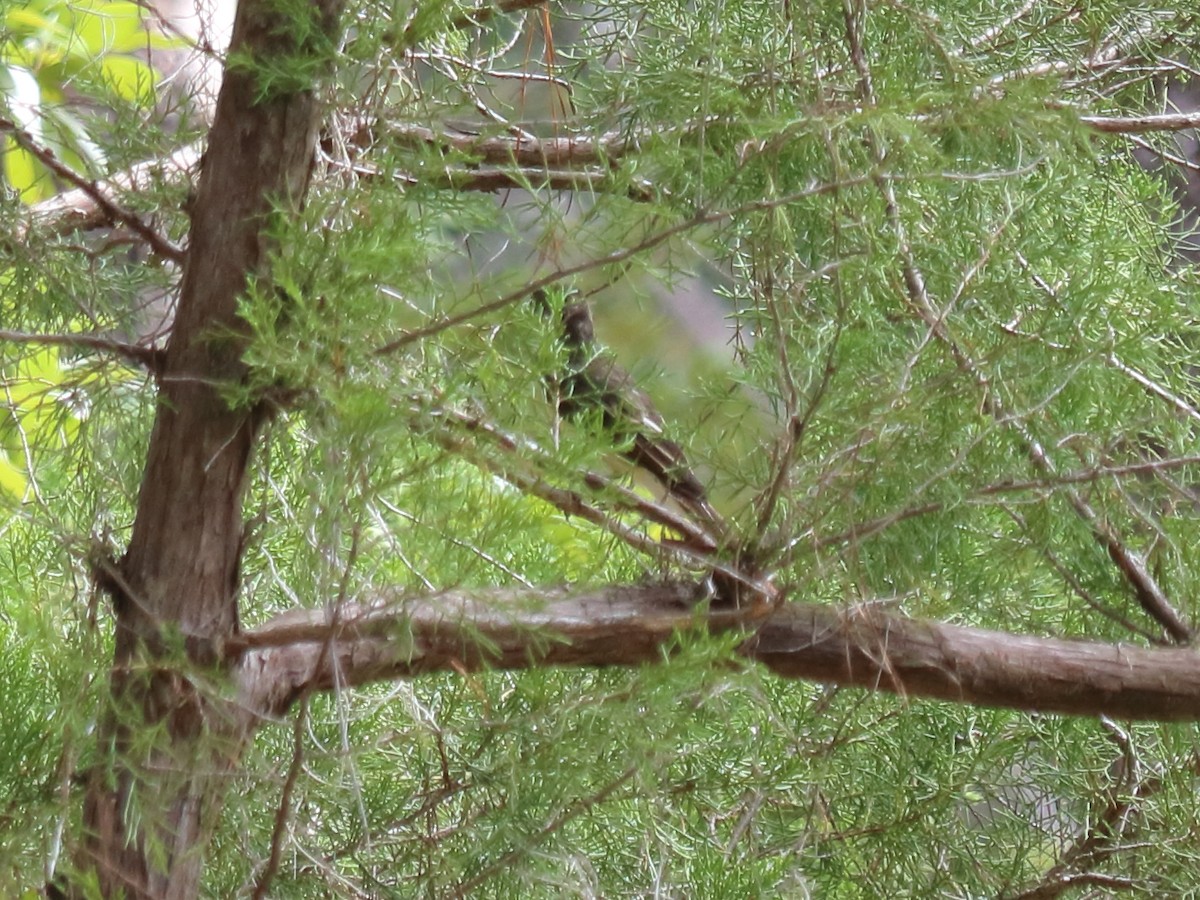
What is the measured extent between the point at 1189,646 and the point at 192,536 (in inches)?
18.1

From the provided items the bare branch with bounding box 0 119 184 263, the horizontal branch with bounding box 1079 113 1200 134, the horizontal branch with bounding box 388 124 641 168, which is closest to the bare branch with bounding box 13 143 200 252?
the bare branch with bounding box 0 119 184 263

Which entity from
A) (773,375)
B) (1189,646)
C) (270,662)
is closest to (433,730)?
(270,662)

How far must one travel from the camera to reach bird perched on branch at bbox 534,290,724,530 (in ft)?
1.66

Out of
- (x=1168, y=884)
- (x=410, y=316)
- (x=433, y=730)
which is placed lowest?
(x=1168, y=884)

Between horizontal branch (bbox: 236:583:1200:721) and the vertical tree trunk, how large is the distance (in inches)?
1.0

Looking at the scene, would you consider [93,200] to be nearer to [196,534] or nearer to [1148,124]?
[196,534]

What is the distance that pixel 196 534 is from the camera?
47 cm

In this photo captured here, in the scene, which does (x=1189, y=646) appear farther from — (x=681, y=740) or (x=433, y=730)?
(x=433, y=730)

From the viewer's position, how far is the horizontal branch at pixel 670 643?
17.8 inches

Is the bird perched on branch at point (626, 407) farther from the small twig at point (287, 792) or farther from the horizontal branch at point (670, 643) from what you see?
the small twig at point (287, 792)

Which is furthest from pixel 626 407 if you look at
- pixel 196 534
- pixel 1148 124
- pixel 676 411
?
pixel 1148 124

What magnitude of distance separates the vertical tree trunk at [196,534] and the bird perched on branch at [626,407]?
0.40ft

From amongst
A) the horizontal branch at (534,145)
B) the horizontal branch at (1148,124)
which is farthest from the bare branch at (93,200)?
the horizontal branch at (1148,124)

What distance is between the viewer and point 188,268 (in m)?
0.47
